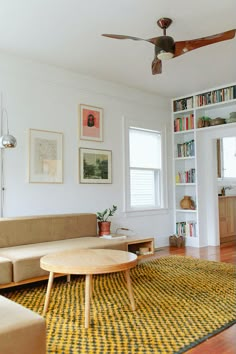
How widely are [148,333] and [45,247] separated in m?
1.70

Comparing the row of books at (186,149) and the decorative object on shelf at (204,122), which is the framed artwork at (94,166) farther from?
the decorative object on shelf at (204,122)

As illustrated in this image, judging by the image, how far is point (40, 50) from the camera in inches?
157

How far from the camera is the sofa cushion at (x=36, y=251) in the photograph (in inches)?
119

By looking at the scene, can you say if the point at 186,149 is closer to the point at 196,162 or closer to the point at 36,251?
the point at 196,162

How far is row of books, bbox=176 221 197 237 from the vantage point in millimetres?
5789

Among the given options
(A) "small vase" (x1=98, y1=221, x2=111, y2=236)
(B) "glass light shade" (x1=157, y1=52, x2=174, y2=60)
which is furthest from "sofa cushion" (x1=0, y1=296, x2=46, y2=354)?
(A) "small vase" (x1=98, y1=221, x2=111, y2=236)

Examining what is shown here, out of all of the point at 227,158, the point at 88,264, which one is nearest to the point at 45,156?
the point at 88,264

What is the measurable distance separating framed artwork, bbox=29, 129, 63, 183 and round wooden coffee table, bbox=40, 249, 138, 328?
1663 mm

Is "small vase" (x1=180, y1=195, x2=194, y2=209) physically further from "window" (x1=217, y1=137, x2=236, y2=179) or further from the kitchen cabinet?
"window" (x1=217, y1=137, x2=236, y2=179)

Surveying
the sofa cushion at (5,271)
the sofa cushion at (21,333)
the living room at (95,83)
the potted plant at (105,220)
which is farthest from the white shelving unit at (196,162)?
the sofa cushion at (21,333)

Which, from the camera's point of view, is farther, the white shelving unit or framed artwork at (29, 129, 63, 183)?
the white shelving unit

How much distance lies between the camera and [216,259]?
466 cm

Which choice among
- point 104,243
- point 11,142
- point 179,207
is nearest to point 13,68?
point 11,142

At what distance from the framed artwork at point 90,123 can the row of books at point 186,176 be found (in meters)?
1.85
